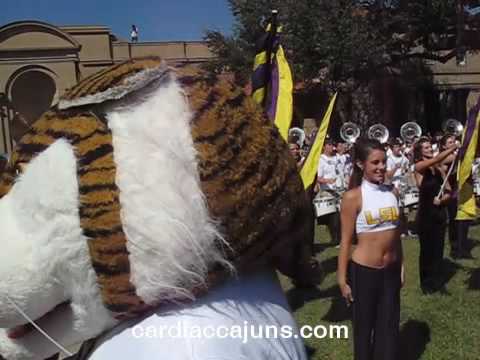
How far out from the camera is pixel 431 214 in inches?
234

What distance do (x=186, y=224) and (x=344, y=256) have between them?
2.64 metres

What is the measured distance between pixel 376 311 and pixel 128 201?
2.76 meters

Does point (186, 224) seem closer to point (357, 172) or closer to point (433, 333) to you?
point (357, 172)

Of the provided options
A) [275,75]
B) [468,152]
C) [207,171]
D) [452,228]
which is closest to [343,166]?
[452,228]

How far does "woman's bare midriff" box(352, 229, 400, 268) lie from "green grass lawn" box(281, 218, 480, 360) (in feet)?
1.34

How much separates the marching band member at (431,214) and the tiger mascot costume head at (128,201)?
197 inches

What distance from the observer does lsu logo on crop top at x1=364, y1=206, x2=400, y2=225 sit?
345 centimetres

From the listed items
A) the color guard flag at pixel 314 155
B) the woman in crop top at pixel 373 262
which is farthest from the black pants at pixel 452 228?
the woman in crop top at pixel 373 262

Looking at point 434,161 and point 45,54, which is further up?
point 45,54

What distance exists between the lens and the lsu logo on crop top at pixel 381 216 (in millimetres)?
3446

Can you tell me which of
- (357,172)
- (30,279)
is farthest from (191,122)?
(357,172)

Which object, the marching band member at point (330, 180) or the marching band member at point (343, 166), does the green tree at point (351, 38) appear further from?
the marching band member at point (330, 180)

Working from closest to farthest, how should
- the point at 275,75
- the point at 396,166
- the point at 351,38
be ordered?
the point at 275,75
the point at 396,166
the point at 351,38

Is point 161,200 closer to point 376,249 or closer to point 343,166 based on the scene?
point 376,249
